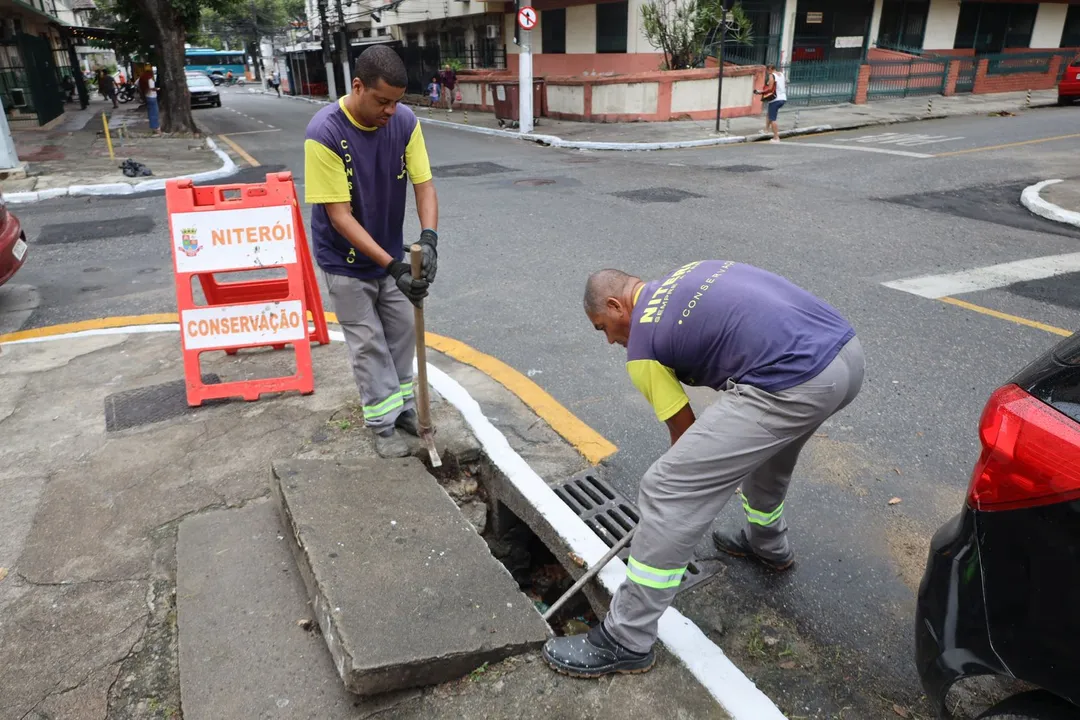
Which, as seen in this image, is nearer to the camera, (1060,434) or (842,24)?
(1060,434)

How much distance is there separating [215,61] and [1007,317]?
70.9 meters

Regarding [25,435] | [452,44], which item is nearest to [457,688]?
[25,435]

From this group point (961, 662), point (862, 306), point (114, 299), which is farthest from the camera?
point (114, 299)

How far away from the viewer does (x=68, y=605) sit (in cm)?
282

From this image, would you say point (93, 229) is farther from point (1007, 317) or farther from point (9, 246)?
point (1007, 317)

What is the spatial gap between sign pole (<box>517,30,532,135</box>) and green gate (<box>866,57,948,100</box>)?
37.6 feet

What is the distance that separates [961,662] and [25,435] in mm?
4361

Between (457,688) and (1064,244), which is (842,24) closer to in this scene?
(1064,244)

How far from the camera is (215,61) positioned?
64188mm

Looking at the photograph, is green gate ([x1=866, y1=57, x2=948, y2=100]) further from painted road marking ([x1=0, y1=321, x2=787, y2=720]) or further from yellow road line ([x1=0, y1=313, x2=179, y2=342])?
painted road marking ([x1=0, y1=321, x2=787, y2=720])

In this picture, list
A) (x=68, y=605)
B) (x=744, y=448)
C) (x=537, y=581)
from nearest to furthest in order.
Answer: (x=744, y=448) → (x=68, y=605) → (x=537, y=581)

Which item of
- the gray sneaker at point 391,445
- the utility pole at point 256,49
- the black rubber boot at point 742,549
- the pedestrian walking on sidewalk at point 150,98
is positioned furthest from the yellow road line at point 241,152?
the utility pole at point 256,49

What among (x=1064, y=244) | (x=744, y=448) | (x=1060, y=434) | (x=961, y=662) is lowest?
(x=1064, y=244)

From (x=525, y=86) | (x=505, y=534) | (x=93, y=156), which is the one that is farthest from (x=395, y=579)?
(x=525, y=86)
